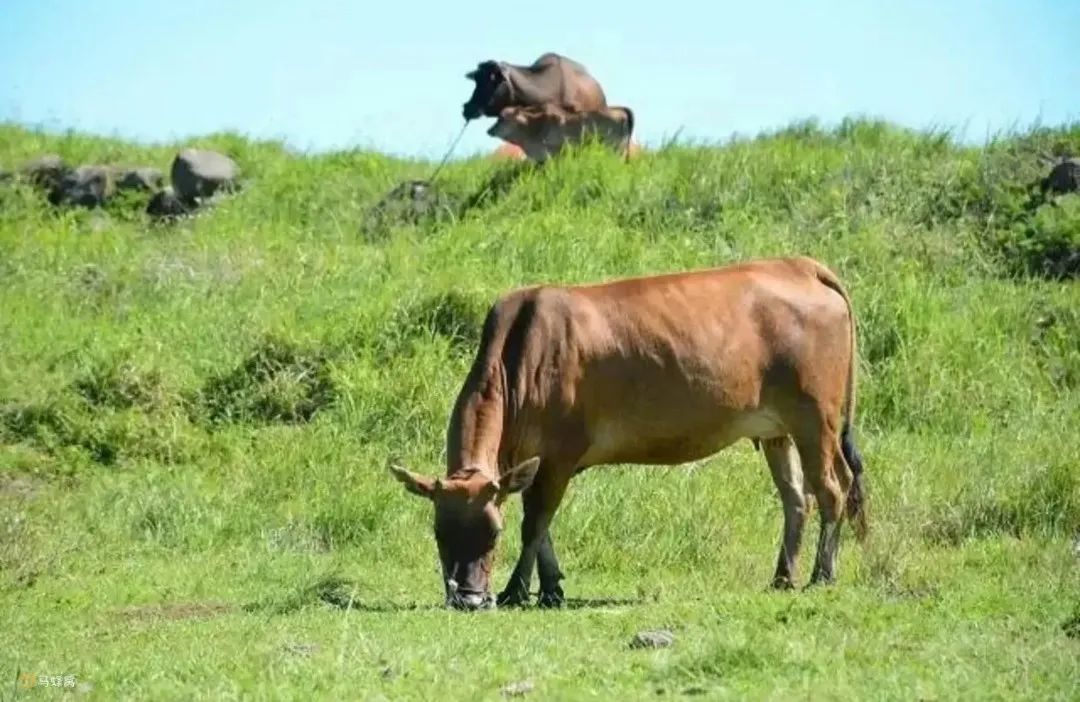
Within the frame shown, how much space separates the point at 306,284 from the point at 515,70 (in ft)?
16.9

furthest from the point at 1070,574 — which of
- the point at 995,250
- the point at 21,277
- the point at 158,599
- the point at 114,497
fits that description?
the point at 21,277

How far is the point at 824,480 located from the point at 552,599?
1.91 metres

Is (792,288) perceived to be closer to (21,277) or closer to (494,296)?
(494,296)

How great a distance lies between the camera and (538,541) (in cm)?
1202

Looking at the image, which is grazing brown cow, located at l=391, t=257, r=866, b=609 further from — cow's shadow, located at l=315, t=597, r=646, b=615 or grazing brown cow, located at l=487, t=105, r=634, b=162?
grazing brown cow, located at l=487, t=105, r=634, b=162

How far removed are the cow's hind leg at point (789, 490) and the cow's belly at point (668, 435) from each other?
441mm

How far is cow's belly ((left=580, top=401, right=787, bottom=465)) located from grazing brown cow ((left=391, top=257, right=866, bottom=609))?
0.03 ft

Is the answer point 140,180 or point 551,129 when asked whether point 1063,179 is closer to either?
point 551,129

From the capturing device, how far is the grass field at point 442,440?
30.1 feet

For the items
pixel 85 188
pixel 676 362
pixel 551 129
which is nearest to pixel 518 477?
pixel 676 362

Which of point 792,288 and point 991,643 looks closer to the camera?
point 991,643

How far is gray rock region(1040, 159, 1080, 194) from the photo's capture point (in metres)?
20.4

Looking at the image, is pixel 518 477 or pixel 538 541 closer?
pixel 518 477

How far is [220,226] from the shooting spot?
23.0m
